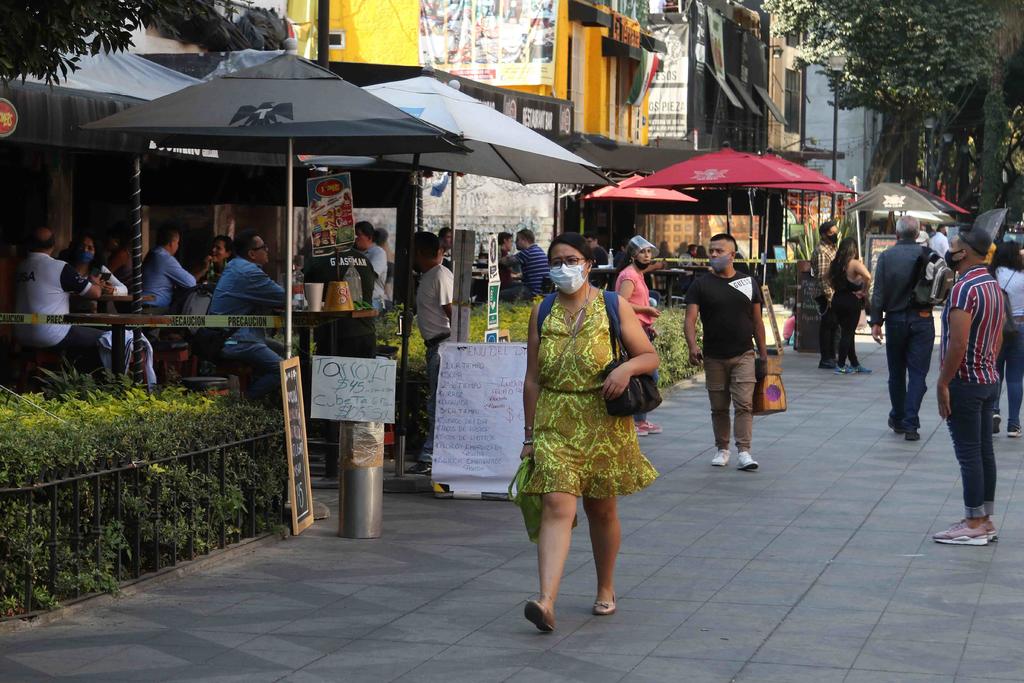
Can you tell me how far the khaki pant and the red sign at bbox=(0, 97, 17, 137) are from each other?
17.5 ft

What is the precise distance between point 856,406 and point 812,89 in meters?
52.1

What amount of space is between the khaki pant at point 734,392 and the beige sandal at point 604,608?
488 cm

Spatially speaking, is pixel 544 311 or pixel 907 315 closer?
pixel 544 311

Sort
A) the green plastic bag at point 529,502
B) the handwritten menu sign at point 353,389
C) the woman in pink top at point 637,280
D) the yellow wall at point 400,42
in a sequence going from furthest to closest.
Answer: the yellow wall at point 400,42
the woman in pink top at point 637,280
the handwritten menu sign at point 353,389
the green plastic bag at point 529,502

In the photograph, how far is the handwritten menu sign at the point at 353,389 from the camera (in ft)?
29.0

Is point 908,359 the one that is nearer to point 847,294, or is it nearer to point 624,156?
point 847,294

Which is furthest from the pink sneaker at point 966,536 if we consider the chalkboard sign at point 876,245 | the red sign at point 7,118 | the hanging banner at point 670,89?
the hanging banner at point 670,89

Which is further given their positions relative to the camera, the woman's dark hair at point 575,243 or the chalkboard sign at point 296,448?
the chalkboard sign at point 296,448

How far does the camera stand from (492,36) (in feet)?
105

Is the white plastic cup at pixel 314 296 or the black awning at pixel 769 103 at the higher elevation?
the black awning at pixel 769 103

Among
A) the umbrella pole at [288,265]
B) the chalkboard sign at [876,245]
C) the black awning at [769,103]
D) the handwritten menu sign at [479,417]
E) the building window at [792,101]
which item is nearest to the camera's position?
the umbrella pole at [288,265]

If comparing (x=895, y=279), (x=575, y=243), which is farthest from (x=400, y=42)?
(x=575, y=243)

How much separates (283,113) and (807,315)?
47.9 ft

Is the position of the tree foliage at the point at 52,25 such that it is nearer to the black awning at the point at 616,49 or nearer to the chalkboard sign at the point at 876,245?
the chalkboard sign at the point at 876,245
